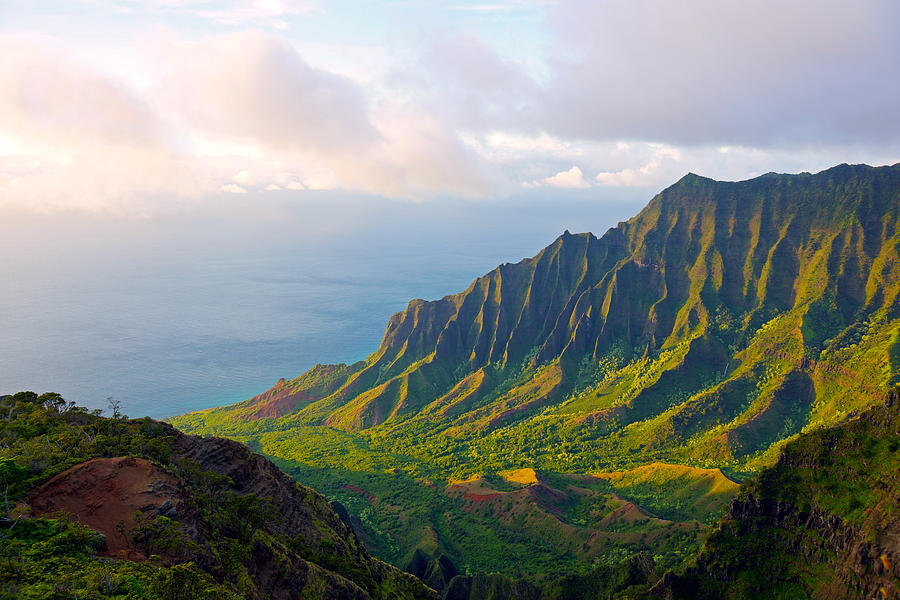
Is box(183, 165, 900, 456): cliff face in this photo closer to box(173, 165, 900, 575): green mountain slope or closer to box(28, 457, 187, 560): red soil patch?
box(173, 165, 900, 575): green mountain slope

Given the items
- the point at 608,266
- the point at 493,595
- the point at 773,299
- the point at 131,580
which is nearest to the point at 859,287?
the point at 773,299

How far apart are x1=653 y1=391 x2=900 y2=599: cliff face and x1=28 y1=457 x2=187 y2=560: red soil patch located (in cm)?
4738

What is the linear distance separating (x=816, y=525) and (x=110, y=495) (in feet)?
200

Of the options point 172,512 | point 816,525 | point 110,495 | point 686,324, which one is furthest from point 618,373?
point 110,495

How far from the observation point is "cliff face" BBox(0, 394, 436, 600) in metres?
31.2

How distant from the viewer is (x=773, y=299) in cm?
14625

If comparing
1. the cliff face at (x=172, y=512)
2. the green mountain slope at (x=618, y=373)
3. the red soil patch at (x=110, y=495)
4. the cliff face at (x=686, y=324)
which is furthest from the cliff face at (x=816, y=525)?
the cliff face at (x=686, y=324)

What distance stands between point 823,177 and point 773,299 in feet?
130

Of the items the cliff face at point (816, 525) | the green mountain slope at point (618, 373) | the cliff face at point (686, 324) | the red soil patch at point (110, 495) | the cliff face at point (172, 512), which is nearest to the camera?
the cliff face at point (172, 512)

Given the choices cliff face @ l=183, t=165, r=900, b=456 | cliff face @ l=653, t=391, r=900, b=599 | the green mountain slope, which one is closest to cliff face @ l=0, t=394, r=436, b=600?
cliff face @ l=653, t=391, r=900, b=599

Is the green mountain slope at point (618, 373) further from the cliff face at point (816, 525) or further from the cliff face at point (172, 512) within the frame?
the cliff face at point (172, 512)

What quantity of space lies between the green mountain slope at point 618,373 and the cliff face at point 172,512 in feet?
132

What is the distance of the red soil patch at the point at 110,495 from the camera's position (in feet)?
107

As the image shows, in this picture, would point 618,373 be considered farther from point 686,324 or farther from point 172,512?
point 172,512
